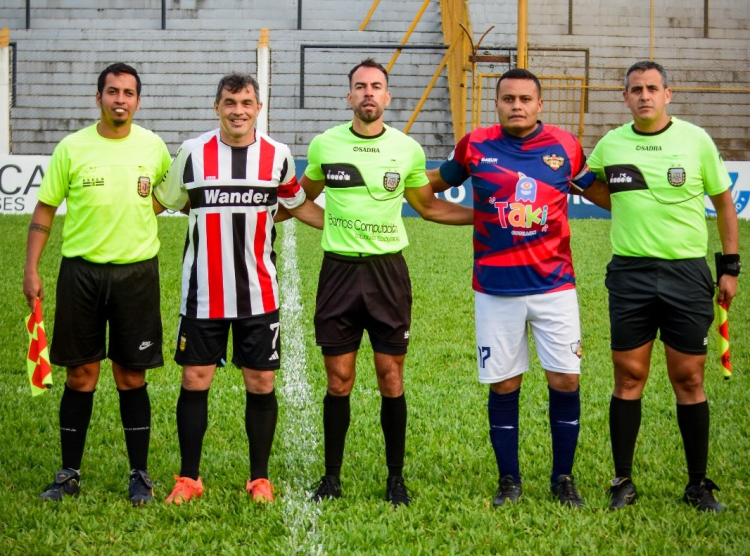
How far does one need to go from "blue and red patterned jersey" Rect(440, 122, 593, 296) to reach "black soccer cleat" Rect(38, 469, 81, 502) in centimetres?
213

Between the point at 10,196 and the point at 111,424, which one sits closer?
the point at 111,424

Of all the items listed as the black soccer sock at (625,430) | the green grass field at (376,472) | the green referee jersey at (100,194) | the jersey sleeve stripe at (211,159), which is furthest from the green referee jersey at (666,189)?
the green referee jersey at (100,194)

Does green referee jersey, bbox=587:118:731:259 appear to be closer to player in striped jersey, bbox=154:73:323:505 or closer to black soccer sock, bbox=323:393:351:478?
black soccer sock, bbox=323:393:351:478

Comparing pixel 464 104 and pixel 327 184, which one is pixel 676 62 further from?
pixel 327 184

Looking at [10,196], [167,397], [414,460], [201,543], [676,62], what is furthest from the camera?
[676,62]

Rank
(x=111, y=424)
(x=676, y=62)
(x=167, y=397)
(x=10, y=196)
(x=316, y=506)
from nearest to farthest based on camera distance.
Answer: (x=316, y=506) → (x=111, y=424) → (x=167, y=397) → (x=10, y=196) → (x=676, y=62)

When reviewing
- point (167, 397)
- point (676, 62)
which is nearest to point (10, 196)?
point (167, 397)

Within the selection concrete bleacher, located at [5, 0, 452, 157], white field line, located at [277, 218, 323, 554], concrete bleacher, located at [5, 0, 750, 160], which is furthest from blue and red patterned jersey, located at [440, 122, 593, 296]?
concrete bleacher, located at [5, 0, 452, 157]

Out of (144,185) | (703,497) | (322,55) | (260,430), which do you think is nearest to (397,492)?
(260,430)

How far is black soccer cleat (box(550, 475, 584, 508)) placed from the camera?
4391 millimetres

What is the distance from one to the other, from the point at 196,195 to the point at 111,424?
193cm

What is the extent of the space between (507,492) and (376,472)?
0.73 m

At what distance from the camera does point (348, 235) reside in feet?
14.6

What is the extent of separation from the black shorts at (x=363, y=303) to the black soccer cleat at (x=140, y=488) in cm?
104
